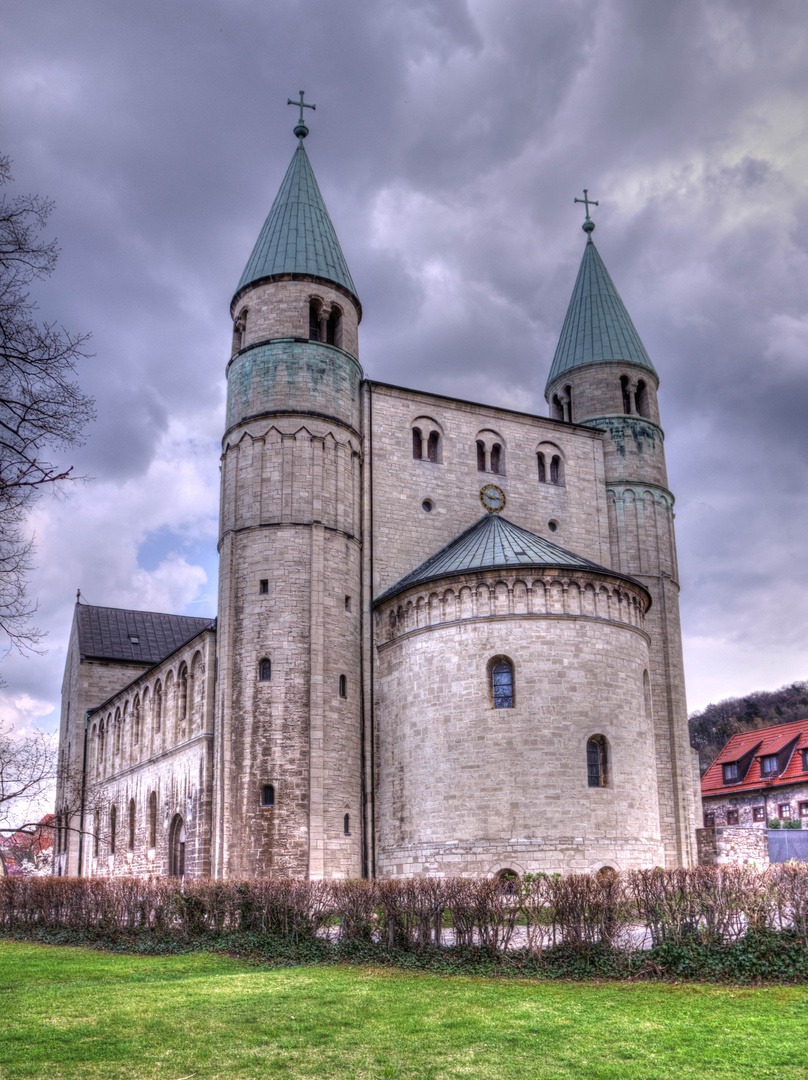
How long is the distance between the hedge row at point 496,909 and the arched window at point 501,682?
9709 millimetres

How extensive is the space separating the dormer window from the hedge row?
39.5m

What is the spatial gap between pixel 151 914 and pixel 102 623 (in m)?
40.4

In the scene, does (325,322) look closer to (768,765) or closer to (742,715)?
(768,765)

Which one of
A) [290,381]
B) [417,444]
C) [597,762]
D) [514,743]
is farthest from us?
[417,444]

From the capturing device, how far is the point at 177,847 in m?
34.7

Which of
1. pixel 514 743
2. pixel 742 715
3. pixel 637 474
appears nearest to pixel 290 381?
pixel 514 743

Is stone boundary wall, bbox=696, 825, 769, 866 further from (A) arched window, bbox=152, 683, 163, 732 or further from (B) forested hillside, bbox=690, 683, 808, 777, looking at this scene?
(B) forested hillside, bbox=690, 683, 808, 777

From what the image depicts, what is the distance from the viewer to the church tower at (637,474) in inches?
1427

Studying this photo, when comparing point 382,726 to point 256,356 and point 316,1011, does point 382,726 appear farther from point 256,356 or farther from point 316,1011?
point 316,1011

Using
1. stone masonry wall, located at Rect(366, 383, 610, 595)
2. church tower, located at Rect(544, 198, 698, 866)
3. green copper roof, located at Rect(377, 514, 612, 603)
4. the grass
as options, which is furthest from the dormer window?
the grass

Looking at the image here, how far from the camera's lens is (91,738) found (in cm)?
5219

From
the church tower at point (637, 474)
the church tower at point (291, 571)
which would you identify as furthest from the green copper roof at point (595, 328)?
the church tower at point (291, 571)

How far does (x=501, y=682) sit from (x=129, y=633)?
37.0 metres

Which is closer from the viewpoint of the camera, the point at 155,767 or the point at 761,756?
the point at 155,767
